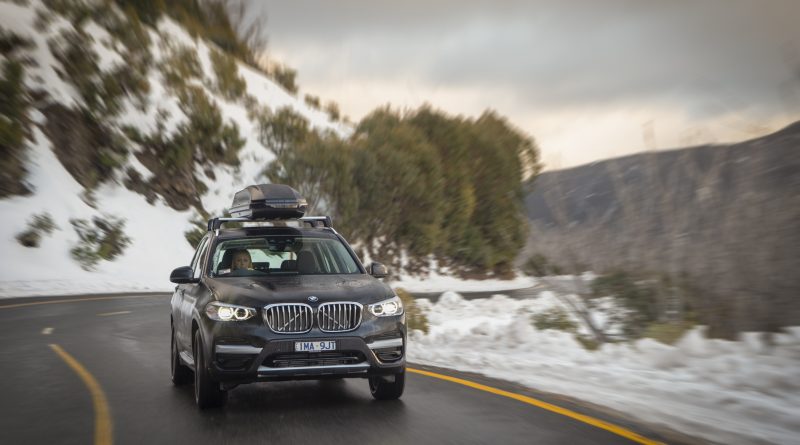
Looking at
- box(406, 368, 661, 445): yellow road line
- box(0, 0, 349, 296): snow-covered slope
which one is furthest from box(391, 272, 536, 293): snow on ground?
box(406, 368, 661, 445): yellow road line

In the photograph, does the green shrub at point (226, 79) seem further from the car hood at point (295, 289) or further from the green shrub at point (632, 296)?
the car hood at point (295, 289)

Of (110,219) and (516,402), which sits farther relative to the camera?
(110,219)

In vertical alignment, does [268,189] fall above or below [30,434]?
above

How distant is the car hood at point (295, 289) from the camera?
795 centimetres

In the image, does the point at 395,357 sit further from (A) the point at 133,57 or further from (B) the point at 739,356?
(A) the point at 133,57

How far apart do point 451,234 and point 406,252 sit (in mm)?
3852

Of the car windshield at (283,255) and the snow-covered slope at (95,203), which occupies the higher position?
the snow-covered slope at (95,203)

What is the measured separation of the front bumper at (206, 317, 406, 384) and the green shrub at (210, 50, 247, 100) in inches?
2561

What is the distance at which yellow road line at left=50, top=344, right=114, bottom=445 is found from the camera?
7317mm

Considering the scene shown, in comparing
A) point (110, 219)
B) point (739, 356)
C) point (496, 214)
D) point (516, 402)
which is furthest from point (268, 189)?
point (496, 214)

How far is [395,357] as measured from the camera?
8203mm

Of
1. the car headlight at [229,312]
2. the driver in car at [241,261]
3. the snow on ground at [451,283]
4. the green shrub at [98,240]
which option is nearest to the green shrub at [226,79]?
the green shrub at [98,240]

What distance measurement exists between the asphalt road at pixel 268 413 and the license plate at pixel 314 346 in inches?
23.9

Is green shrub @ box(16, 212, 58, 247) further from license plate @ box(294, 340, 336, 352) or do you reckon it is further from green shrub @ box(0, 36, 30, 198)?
license plate @ box(294, 340, 336, 352)
